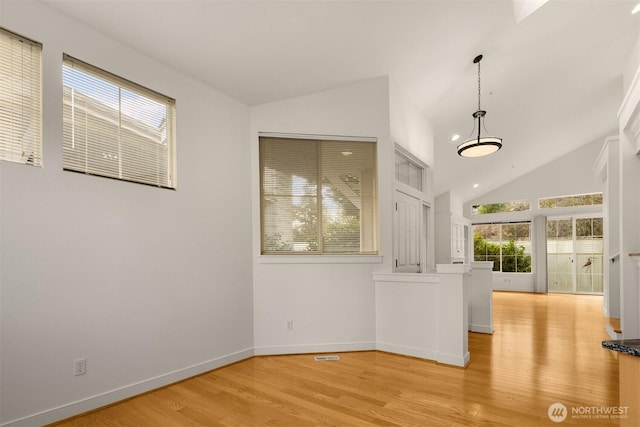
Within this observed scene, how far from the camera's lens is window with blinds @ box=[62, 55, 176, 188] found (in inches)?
101

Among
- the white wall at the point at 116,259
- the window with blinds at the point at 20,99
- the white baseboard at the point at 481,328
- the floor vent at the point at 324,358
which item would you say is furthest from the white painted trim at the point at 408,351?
the window with blinds at the point at 20,99

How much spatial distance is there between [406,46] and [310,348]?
3486mm

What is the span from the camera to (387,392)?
2.83 m

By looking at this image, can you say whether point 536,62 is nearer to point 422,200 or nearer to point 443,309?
point 422,200

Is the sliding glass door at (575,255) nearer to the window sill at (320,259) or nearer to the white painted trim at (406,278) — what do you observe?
the white painted trim at (406,278)

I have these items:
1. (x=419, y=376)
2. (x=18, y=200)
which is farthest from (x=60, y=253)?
(x=419, y=376)

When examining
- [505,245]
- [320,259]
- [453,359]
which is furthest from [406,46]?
[505,245]

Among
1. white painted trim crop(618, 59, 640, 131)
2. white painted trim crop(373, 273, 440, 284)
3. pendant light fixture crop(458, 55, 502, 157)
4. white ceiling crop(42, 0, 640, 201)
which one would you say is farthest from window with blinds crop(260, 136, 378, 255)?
white painted trim crop(618, 59, 640, 131)

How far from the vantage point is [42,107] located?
2.37 metres

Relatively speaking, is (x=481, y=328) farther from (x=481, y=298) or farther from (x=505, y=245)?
(x=505, y=245)

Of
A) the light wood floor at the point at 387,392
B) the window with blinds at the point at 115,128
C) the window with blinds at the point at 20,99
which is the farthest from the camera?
the window with blinds at the point at 115,128

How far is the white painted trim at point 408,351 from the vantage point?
3.65m

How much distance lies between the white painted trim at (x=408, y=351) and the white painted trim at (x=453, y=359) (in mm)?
65

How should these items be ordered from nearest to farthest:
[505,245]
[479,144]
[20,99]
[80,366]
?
[20,99] → [80,366] → [479,144] → [505,245]
